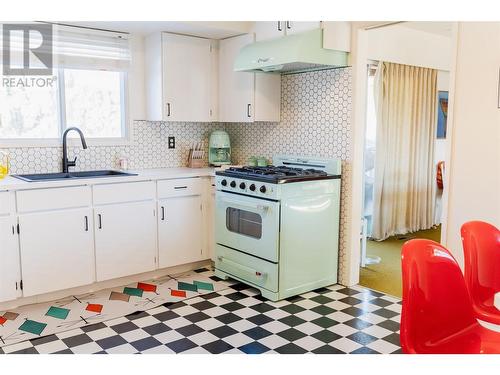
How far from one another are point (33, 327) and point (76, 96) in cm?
201

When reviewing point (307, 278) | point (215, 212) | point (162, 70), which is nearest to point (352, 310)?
point (307, 278)

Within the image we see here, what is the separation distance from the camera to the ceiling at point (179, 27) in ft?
13.0

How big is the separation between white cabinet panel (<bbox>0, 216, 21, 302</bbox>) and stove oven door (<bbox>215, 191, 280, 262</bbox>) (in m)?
1.57

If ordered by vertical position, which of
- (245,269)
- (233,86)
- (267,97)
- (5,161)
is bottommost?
(245,269)

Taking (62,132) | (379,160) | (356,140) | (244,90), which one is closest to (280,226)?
(356,140)

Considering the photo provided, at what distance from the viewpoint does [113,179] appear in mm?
3742

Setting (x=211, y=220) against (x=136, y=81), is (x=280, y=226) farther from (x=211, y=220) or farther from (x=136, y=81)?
(x=136, y=81)

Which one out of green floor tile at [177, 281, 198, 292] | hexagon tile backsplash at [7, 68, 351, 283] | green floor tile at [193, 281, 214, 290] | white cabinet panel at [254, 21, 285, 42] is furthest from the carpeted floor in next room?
white cabinet panel at [254, 21, 285, 42]

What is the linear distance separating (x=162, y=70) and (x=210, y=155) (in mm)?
1030

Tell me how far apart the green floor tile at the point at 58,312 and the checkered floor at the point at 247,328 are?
29 centimetres

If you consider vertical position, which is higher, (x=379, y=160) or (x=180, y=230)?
(x=379, y=160)

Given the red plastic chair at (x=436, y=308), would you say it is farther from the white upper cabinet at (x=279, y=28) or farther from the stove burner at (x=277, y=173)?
the white upper cabinet at (x=279, y=28)

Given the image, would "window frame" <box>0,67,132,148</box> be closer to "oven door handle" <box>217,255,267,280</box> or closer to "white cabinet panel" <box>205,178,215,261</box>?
"white cabinet panel" <box>205,178,215,261</box>

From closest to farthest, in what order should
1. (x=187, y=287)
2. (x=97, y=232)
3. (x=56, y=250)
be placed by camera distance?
(x=56, y=250) → (x=97, y=232) → (x=187, y=287)
